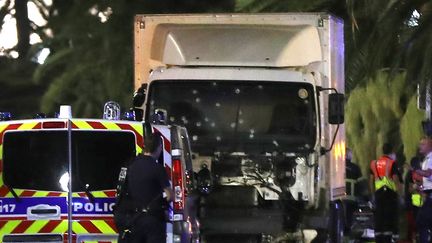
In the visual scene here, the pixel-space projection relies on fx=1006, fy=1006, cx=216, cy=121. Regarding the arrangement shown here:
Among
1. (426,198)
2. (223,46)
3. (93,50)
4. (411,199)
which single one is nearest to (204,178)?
(223,46)

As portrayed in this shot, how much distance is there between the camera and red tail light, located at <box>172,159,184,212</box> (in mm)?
8336

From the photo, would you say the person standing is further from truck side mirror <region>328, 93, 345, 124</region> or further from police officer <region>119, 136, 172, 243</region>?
police officer <region>119, 136, 172, 243</region>

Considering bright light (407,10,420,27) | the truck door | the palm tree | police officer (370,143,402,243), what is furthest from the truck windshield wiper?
police officer (370,143,402,243)

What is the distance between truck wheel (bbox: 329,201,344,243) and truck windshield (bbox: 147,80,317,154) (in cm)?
87

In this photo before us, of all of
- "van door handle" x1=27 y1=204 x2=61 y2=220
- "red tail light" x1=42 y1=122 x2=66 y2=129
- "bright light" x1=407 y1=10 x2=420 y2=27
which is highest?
"bright light" x1=407 y1=10 x2=420 y2=27

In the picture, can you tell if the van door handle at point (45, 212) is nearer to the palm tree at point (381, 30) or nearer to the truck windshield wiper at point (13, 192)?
the truck windshield wiper at point (13, 192)

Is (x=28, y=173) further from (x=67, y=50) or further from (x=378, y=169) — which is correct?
(x=67, y=50)

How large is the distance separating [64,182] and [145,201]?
70cm

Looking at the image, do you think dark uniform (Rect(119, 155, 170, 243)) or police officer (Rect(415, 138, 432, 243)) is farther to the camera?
police officer (Rect(415, 138, 432, 243))

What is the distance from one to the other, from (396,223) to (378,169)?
3.43 ft

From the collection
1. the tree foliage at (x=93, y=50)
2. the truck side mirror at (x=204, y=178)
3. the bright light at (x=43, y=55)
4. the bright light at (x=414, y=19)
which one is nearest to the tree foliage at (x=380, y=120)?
the tree foliage at (x=93, y=50)

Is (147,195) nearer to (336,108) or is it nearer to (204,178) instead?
(204,178)

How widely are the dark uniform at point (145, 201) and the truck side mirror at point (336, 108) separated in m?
3.34

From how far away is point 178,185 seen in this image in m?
8.35
